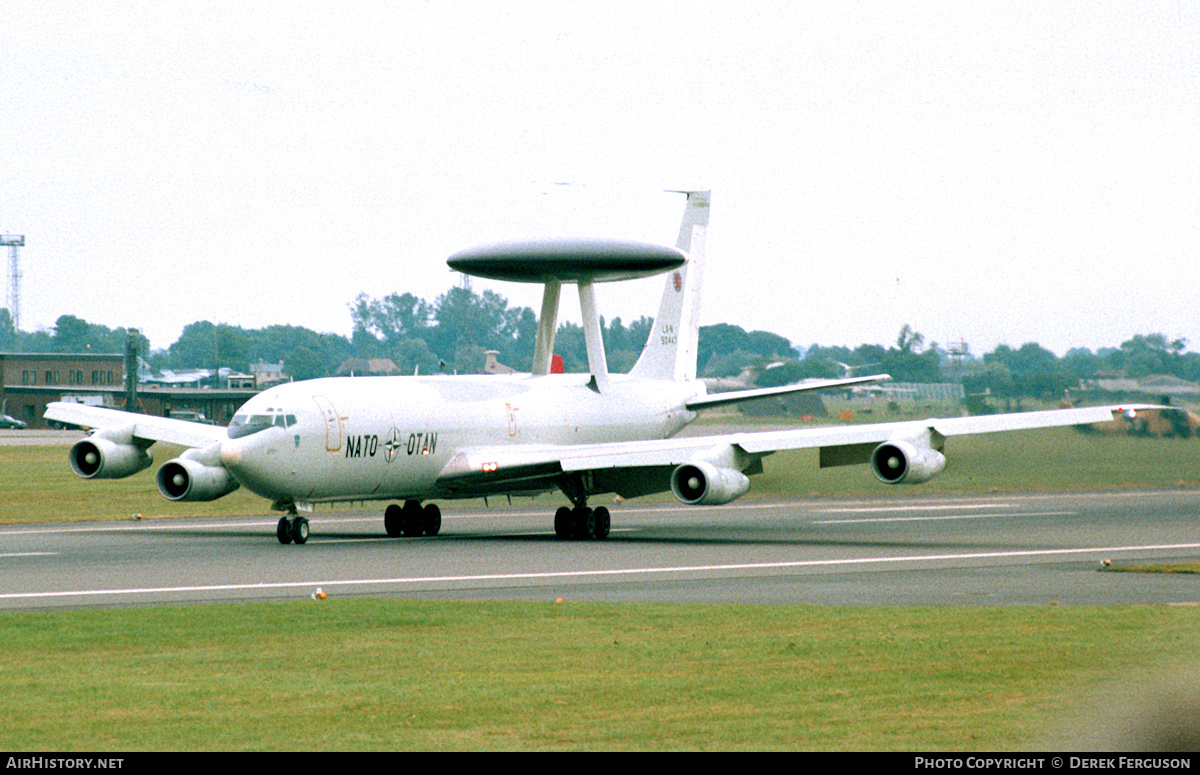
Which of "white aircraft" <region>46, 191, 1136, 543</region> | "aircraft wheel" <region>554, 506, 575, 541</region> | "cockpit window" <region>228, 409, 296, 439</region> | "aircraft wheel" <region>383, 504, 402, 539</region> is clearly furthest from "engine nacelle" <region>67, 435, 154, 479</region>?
"aircraft wheel" <region>554, 506, 575, 541</region>

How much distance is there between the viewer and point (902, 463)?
3544 cm

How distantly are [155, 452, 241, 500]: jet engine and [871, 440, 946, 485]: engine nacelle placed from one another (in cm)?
Answer: 1549

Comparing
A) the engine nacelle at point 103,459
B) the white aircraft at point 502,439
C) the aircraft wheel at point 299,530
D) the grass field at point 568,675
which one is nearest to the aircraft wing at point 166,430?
the white aircraft at point 502,439

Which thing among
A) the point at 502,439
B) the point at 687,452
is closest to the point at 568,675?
the point at 687,452

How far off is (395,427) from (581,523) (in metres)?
5.58

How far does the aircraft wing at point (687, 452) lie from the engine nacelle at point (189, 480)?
240 inches

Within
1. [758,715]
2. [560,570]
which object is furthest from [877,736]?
[560,570]

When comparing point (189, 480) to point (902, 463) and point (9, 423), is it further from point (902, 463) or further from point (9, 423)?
point (9, 423)

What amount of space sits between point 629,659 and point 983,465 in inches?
1316

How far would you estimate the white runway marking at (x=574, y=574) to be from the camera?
25.9m

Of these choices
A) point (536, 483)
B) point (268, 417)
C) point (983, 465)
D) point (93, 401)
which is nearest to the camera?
point (268, 417)

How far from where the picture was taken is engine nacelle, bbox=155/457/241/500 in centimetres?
3678

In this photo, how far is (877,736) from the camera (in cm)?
1233

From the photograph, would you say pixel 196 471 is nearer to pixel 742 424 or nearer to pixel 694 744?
pixel 694 744
